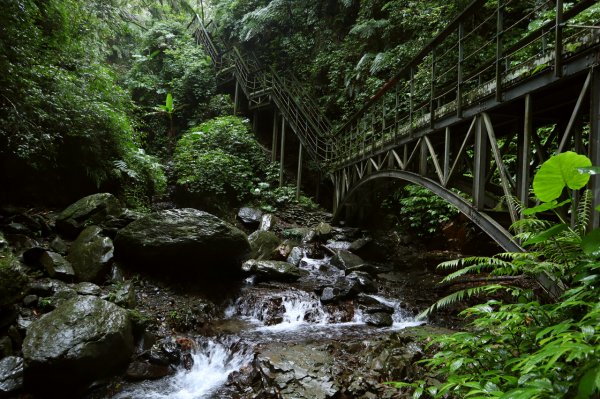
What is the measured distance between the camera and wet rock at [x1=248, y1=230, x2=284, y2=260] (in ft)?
31.3

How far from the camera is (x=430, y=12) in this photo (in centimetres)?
1057

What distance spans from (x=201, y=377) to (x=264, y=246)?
17.6 feet

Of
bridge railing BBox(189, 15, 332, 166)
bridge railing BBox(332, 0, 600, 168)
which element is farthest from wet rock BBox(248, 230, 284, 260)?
bridge railing BBox(189, 15, 332, 166)

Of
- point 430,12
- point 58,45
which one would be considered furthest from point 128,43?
point 430,12

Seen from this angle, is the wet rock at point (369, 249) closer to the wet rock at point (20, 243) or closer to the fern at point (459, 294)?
the fern at point (459, 294)

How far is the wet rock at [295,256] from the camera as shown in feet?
32.4

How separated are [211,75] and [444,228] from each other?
52.9 ft

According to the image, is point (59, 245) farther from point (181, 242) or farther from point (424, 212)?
point (424, 212)

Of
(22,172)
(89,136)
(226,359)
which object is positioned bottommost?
(226,359)

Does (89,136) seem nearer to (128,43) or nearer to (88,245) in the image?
(88,245)

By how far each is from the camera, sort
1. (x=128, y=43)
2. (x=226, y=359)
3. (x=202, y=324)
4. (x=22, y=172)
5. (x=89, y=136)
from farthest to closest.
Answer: (x=128, y=43)
(x=89, y=136)
(x=22, y=172)
(x=202, y=324)
(x=226, y=359)

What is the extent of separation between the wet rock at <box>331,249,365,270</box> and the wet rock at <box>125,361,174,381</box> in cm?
604

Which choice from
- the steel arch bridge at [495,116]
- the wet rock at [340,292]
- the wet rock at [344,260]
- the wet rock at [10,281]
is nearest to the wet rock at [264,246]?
the wet rock at [344,260]

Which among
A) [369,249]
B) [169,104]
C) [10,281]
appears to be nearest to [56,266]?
[10,281]
